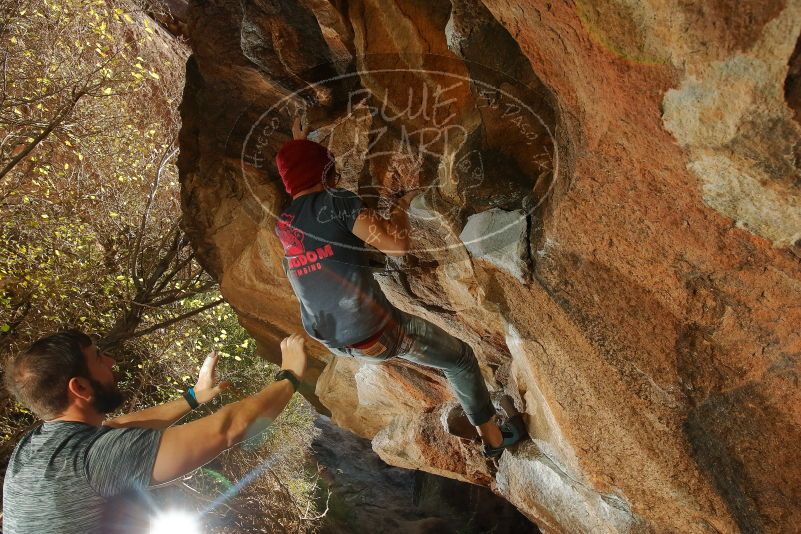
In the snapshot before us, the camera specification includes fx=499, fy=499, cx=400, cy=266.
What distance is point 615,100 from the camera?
6.21 feet

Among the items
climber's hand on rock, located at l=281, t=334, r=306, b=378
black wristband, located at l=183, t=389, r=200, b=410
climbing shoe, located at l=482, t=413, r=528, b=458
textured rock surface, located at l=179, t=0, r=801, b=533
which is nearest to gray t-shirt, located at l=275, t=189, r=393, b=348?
climber's hand on rock, located at l=281, t=334, r=306, b=378

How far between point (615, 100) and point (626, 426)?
64.6 inches

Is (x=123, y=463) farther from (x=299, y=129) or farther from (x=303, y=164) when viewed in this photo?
(x=299, y=129)

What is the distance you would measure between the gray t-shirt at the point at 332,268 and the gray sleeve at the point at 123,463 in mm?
1142

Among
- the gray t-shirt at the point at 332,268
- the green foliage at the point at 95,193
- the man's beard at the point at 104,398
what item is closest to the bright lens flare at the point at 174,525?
the man's beard at the point at 104,398

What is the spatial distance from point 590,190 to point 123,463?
2.27 m

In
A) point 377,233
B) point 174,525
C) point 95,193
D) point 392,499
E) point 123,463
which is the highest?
point 377,233

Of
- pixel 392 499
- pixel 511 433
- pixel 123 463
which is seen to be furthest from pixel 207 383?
pixel 392 499

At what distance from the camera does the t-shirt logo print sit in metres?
2.82

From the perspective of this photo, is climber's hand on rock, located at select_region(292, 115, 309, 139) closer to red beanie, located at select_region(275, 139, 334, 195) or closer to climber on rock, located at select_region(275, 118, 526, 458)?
climber on rock, located at select_region(275, 118, 526, 458)

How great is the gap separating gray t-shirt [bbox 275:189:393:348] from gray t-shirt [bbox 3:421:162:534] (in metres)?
1.14

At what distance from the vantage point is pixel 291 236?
285cm

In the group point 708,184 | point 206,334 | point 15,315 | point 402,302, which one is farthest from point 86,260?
point 708,184

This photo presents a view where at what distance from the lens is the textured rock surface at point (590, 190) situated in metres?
1.63
